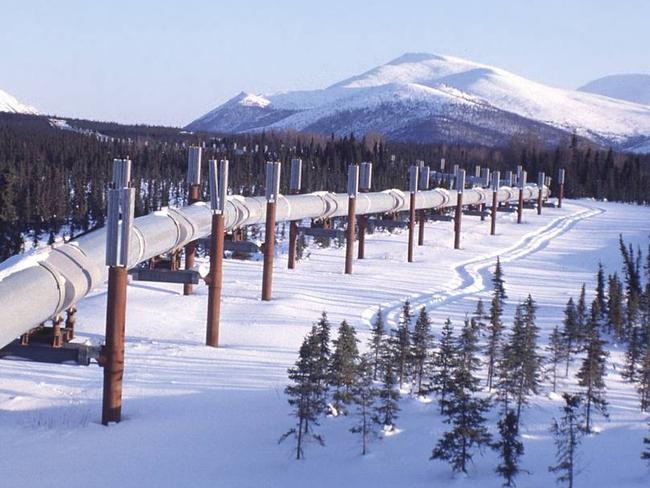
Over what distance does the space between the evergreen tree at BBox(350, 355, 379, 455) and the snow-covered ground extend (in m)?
0.15

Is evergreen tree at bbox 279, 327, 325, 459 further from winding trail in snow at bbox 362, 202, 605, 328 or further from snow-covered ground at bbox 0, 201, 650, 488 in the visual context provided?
A: winding trail in snow at bbox 362, 202, 605, 328

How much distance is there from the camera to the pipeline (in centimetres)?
871

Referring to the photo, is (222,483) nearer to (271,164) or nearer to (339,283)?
(271,164)

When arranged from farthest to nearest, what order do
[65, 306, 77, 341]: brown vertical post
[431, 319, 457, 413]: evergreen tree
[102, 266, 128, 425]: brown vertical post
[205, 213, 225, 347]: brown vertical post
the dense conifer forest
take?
the dense conifer forest → [205, 213, 225, 347]: brown vertical post → [65, 306, 77, 341]: brown vertical post → [102, 266, 128, 425]: brown vertical post → [431, 319, 457, 413]: evergreen tree

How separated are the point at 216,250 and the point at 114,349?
515 centimetres

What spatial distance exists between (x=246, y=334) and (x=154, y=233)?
2.88 m

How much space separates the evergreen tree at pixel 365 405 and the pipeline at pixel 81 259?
3.31 m

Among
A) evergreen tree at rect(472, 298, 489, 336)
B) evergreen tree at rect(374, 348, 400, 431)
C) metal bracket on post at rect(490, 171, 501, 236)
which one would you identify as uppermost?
metal bracket on post at rect(490, 171, 501, 236)

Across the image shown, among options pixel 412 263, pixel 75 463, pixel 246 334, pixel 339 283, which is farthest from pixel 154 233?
pixel 412 263

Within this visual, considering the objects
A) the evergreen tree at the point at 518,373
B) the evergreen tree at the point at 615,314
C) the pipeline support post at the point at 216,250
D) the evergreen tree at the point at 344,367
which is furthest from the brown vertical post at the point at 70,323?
the evergreen tree at the point at 615,314

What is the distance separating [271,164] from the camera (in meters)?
19.5

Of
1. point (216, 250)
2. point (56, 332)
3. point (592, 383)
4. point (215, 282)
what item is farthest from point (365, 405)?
point (216, 250)

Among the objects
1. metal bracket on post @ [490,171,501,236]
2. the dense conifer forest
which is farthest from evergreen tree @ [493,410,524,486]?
the dense conifer forest

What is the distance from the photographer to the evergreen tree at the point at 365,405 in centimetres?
940
